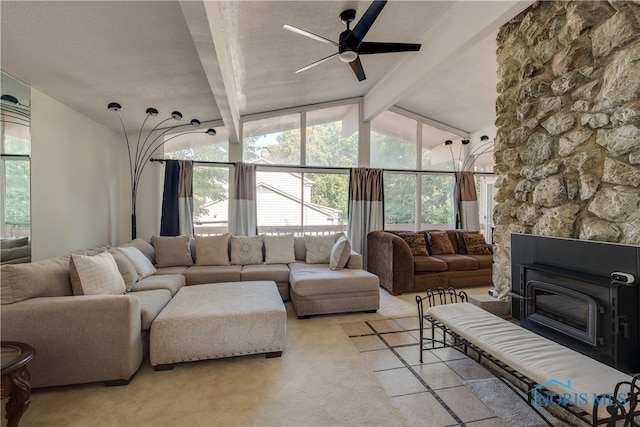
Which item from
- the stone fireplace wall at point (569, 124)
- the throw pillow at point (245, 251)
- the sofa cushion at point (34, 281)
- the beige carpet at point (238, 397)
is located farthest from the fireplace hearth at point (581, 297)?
the sofa cushion at point (34, 281)

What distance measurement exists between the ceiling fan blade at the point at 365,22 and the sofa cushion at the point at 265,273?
2.63 metres

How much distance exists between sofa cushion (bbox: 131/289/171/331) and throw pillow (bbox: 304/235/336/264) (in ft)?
6.17

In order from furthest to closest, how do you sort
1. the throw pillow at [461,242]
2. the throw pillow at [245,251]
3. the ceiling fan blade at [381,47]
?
the throw pillow at [461,242] < the throw pillow at [245,251] < the ceiling fan blade at [381,47]

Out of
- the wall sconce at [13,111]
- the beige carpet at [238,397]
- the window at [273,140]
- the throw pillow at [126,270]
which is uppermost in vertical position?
the window at [273,140]

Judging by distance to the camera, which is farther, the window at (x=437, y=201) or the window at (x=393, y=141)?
the window at (x=437, y=201)

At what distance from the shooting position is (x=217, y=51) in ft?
7.57

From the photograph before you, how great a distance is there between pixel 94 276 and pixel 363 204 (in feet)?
13.1

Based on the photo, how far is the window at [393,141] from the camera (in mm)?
5594

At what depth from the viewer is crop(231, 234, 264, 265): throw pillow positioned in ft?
13.3

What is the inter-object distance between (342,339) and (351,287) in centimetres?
70

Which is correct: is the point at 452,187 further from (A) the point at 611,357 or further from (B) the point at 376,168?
(A) the point at 611,357

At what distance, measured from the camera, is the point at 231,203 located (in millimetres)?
5039

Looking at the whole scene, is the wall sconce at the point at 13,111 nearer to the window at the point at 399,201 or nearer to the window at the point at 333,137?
the window at the point at 333,137

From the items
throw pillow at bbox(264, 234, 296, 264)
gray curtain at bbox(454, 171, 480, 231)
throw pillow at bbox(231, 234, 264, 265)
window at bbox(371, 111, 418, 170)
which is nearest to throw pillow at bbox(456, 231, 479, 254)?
gray curtain at bbox(454, 171, 480, 231)
